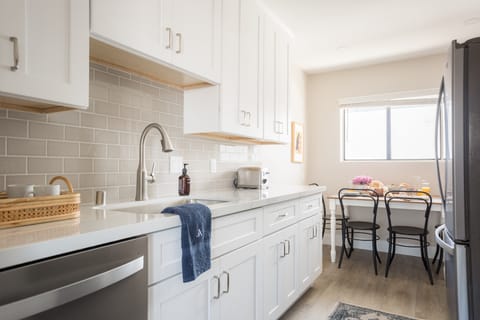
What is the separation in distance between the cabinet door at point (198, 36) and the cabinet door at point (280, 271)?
1.15 m

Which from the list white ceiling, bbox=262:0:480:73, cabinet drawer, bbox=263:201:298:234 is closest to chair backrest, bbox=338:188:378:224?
cabinet drawer, bbox=263:201:298:234

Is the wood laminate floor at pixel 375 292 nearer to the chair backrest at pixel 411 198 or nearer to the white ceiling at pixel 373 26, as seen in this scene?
the chair backrest at pixel 411 198

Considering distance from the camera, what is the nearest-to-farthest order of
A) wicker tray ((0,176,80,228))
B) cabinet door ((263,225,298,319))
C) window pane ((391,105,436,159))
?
wicker tray ((0,176,80,228))
cabinet door ((263,225,298,319))
window pane ((391,105,436,159))

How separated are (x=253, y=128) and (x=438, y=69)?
2.91 m

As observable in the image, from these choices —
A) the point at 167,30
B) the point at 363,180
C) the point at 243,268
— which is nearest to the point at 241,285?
the point at 243,268

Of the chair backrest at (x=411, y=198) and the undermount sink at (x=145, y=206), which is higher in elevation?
the undermount sink at (x=145, y=206)

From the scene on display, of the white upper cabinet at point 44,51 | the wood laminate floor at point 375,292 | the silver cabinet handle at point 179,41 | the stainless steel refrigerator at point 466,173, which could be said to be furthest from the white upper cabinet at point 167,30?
the wood laminate floor at point 375,292

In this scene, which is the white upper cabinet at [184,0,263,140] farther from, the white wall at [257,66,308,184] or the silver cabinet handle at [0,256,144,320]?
the silver cabinet handle at [0,256,144,320]

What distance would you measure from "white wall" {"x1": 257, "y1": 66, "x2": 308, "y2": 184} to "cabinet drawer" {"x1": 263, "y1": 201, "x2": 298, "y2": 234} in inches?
44.2

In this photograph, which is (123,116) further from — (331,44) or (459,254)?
(331,44)

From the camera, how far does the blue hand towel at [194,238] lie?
1.25 metres

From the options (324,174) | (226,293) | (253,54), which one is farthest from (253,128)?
(324,174)

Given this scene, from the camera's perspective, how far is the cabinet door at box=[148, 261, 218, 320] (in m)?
1.16

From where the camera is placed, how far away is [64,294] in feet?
2.68
